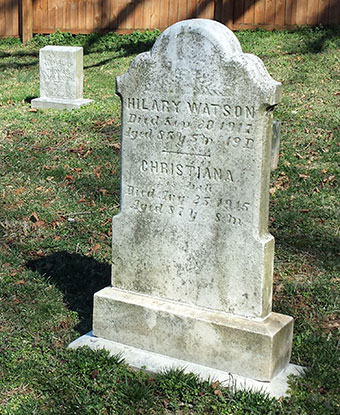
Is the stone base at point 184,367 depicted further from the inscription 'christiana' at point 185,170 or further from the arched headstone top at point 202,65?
the arched headstone top at point 202,65

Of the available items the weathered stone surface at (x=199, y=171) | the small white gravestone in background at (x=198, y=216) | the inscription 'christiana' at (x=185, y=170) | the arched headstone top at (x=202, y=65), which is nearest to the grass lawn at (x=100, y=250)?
the small white gravestone in background at (x=198, y=216)

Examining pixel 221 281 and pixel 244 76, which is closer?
pixel 244 76

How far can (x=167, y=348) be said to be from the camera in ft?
14.9

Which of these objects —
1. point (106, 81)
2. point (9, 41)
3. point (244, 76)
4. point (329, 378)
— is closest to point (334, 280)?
point (329, 378)

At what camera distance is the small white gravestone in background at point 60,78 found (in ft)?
37.8

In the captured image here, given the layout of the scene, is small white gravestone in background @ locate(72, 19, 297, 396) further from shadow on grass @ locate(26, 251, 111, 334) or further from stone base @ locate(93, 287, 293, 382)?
shadow on grass @ locate(26, 251, 111, 334)

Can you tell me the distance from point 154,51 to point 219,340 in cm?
179

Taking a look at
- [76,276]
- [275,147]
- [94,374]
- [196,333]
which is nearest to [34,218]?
[76,276]

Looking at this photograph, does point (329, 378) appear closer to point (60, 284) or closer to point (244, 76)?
point (244, 76)

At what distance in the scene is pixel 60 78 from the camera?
11.7 m

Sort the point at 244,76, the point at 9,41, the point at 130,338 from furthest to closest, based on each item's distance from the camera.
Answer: the point at 9,41 < the point at 130,338 < the point at 244,76

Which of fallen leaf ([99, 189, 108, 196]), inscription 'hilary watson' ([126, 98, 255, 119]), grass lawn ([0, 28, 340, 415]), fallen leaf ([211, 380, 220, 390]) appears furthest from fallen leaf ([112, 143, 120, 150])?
fallen leaf ([211, 380, 220, 390])

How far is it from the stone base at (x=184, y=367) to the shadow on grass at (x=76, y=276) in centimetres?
46

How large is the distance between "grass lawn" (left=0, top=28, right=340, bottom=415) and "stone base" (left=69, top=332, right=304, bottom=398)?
0.07 meters
